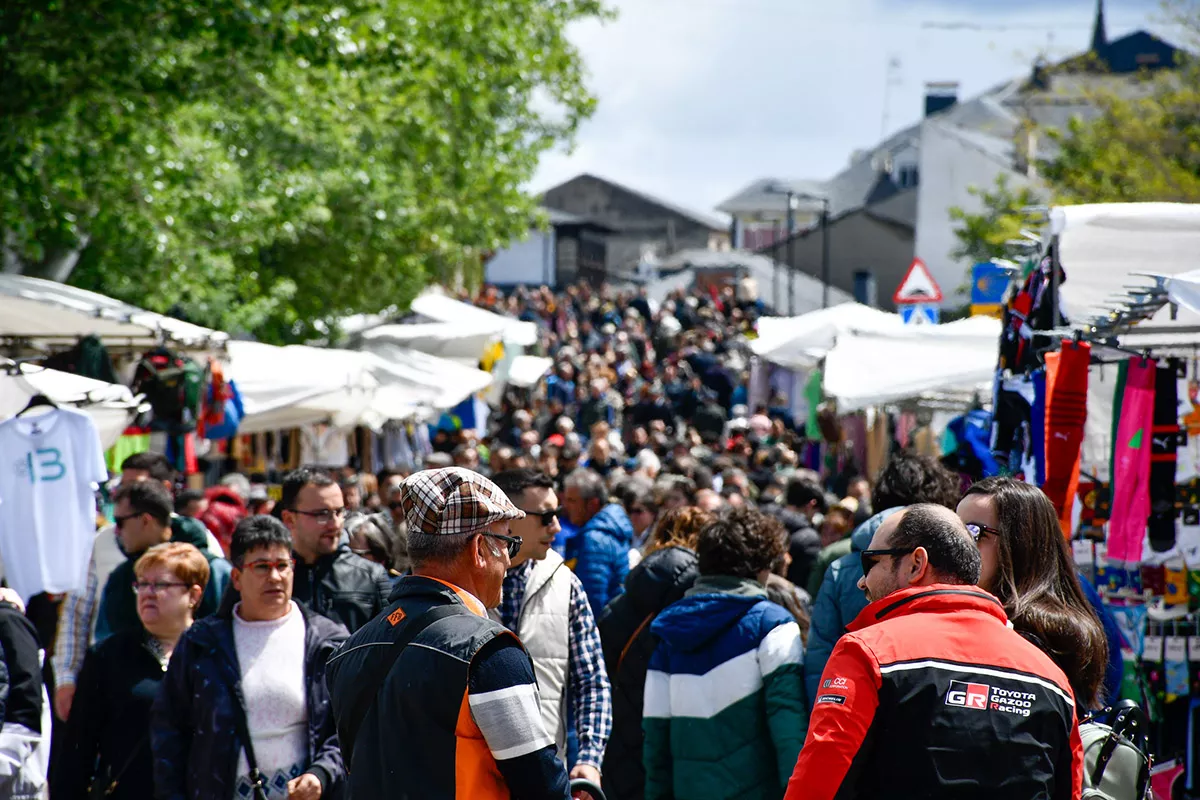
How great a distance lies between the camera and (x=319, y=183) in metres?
18.1

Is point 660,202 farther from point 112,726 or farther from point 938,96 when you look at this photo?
point 112,726

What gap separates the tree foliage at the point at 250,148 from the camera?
35.8ft

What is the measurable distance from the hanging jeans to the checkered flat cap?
3.98 meters

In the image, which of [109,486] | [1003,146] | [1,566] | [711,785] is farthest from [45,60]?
[1003,146]

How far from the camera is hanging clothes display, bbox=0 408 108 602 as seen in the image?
24.7ft

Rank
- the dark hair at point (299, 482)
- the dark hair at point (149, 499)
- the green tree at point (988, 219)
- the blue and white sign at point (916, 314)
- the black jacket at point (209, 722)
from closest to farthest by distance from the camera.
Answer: the black jacket at point (209, 722)
the dark hair at point (299, 482)
the dark hair at point (149, 499)
the blue and white sign at point (916, 314)
the green tree at point (988, 219)

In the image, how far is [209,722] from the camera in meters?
5.05

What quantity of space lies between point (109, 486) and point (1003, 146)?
51686 mm

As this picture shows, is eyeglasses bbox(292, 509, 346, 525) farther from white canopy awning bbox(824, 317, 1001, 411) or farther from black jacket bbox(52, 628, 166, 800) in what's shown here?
white canopy awning bbox(824, 317, 1001, 411)

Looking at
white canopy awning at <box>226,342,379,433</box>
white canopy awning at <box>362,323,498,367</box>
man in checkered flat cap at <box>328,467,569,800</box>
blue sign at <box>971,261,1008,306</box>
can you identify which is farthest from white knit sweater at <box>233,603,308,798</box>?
white canopy awning at <box>362,323,498,367</box>

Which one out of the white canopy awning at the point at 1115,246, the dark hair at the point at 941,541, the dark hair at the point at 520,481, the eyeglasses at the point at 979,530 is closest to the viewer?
the dark hair at the point at 941,541

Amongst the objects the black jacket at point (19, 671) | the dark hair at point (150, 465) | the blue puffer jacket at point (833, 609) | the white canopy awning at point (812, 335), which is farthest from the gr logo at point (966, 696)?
the white canopy awning at point (812, 335)

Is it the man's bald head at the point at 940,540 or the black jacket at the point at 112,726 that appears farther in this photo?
the black jacket at the point at 112,726

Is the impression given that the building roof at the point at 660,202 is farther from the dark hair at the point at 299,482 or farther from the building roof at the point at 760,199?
the dark hair at the point at 299,482
